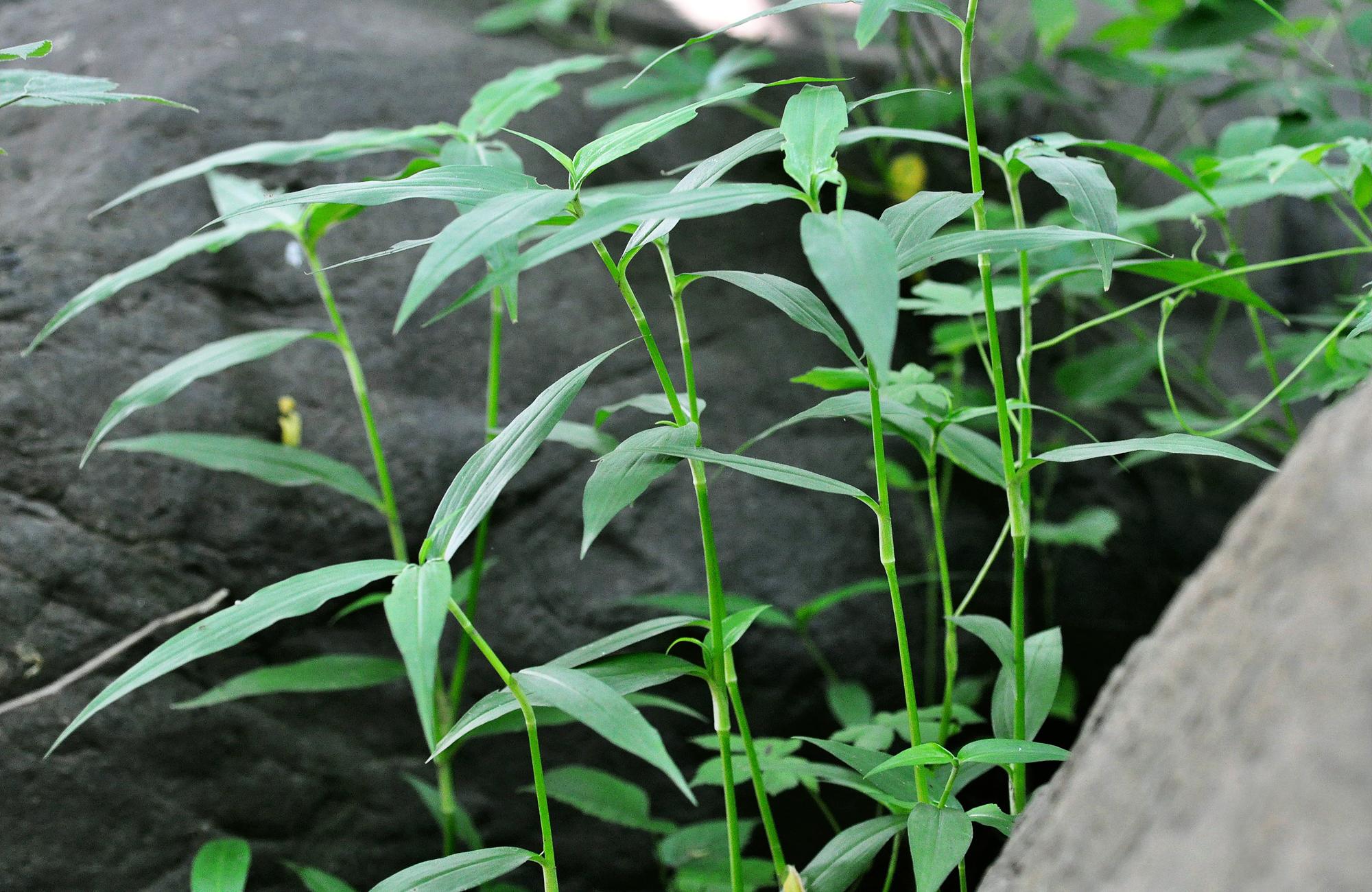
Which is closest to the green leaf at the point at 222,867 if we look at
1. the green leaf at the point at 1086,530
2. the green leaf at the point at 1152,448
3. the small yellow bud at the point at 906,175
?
the green leaf at the point at 1152,448

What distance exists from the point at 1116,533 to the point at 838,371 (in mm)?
963

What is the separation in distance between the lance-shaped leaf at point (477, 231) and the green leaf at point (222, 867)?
654mm

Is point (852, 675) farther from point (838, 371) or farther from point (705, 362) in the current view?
point (838, 371)

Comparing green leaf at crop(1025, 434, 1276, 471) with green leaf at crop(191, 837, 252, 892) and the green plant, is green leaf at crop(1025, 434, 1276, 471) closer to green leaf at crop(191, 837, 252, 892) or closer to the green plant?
the green plant

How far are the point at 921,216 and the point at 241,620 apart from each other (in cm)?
45

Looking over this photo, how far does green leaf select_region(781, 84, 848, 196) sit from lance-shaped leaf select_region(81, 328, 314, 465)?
56 centimetres

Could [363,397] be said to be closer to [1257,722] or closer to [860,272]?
[860,272]

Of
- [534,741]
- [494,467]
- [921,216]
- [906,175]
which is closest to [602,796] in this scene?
Answer: [534,741]

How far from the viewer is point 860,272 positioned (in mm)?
406

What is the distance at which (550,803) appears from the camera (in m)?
1.19

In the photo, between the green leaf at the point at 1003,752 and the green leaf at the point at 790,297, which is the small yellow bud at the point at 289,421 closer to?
the green leaf at the point at 790,297

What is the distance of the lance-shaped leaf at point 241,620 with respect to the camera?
0.46 metres

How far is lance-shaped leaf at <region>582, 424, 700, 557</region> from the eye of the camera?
0.56m

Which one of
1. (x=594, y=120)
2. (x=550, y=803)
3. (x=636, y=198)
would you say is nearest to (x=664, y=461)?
(x=636, y=198)
